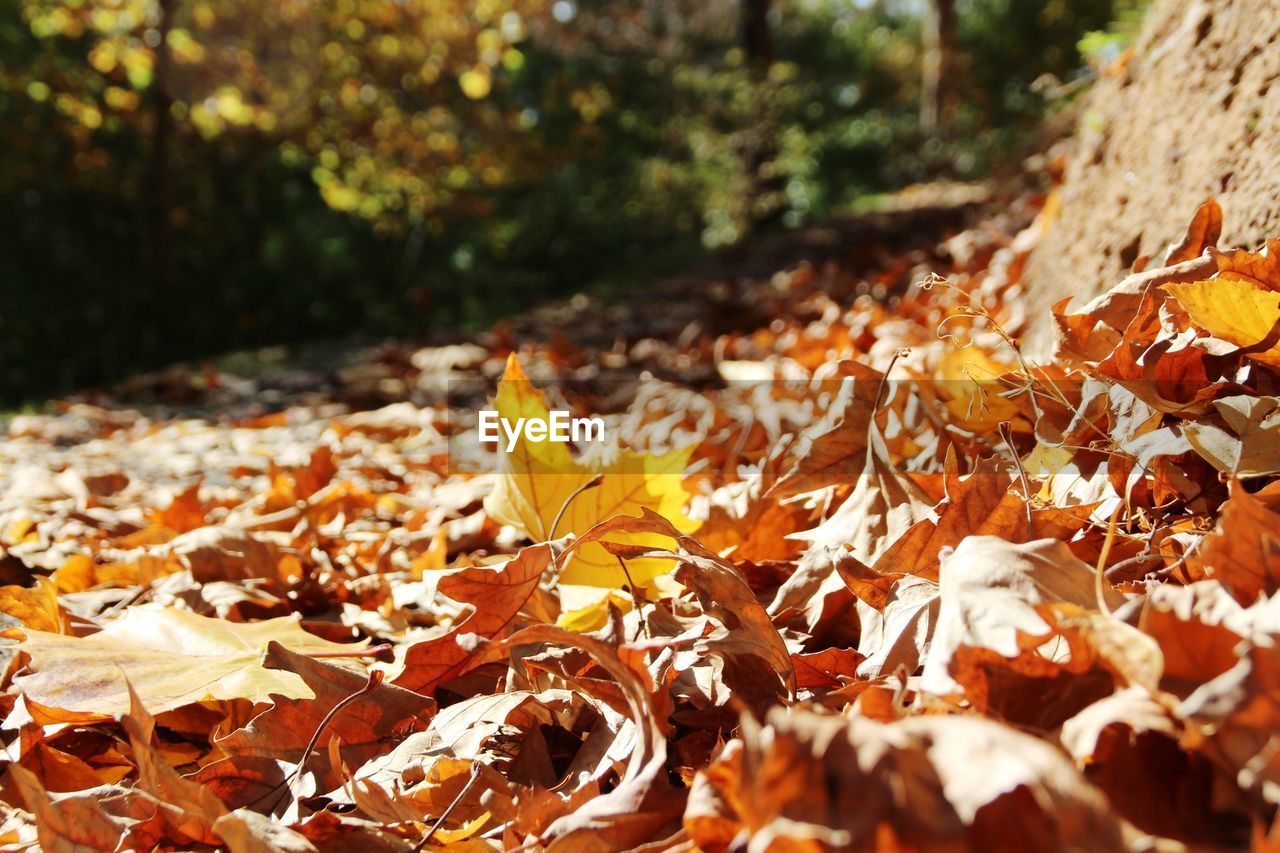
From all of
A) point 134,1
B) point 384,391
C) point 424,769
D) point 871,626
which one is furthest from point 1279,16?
point 134,1

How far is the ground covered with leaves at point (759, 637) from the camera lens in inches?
20.4

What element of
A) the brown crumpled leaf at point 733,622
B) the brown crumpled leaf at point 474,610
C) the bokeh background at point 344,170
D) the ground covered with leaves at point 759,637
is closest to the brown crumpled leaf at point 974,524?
the ground covered with leaves at point 759,637

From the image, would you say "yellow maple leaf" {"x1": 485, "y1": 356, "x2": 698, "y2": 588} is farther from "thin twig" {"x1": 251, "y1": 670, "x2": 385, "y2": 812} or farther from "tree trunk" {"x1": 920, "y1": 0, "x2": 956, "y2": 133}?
"tree trunk" {"x1": 920, "y1": 0, "x2": 956, "y2": 133}

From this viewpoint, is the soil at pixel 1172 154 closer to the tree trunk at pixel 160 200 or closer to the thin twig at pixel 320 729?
the thin twig at pixel 320 729

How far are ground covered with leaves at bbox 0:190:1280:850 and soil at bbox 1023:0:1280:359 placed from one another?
28 cm

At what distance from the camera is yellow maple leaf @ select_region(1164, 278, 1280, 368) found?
0.87 meters

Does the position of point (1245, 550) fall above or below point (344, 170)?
below

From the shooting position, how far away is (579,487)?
3.65ft

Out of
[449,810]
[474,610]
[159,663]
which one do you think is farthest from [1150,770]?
[159,663]

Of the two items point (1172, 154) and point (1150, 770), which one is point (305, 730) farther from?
point (1172, 154)

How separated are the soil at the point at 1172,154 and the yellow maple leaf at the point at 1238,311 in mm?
370

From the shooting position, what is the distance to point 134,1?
7133 millimetres

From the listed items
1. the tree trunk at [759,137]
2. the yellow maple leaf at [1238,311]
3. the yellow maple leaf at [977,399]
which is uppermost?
the tree trunk at [759,137]

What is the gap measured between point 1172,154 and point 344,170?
8436 mm
